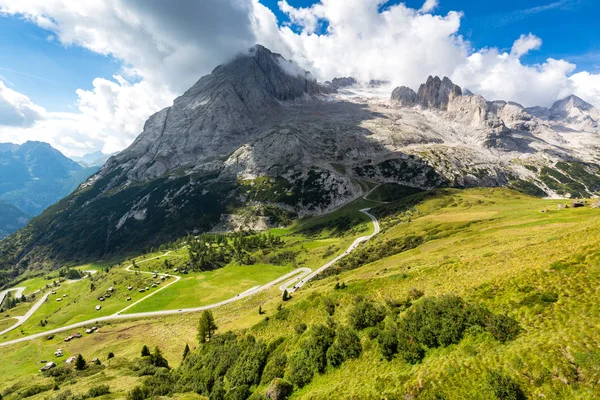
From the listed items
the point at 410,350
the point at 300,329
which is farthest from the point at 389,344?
the point at 300,329

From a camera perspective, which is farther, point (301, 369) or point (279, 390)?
point (301, 369)

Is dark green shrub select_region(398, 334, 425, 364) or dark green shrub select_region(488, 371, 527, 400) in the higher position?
dark green shrub select_region(488, 371, 527, 400)

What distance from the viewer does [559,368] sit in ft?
63.0

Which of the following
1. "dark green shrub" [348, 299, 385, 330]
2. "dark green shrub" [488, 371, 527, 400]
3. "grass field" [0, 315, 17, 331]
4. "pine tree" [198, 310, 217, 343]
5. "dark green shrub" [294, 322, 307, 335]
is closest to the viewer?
"dark green shrub" [488, 371, 527, 400]

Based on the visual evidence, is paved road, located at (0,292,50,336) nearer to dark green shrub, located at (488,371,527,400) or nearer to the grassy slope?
the grassy slope

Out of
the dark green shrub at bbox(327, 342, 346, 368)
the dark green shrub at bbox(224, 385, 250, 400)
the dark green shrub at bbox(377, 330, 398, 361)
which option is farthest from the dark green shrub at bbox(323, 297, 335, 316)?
the dark green shrub at bbox(224, 385, 250, 400)

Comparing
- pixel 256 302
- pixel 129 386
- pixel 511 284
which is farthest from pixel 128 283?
pixel 511 284

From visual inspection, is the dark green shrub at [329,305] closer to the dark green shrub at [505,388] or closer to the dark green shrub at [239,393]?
the dark green shrub at [239,393]

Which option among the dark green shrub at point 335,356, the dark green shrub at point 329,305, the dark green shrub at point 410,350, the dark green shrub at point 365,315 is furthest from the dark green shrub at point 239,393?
the dark green shrub at point 410,350

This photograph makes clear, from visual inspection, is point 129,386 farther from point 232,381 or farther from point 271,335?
point 271,335

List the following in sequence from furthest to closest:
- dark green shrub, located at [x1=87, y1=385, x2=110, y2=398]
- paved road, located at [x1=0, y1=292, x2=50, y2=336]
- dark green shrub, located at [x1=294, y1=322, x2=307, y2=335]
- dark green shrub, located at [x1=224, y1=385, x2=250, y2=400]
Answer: paved road, located at [x1=0, y1=292, x2=50, y2=336]
dark green shrub, located at [x1=87, y1=385, x2=110, y2=398]
dark green shrub, located at [x1=294, y1=322, x2=307, y2=335]
dark green shrub, located at [x1=224, y1=385, x2=250, y2=400]

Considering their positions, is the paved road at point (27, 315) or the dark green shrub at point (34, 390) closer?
the dark green shrub at point (34, 390)

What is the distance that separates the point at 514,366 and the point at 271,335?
112ft

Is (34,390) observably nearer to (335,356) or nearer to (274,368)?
(274,368)
